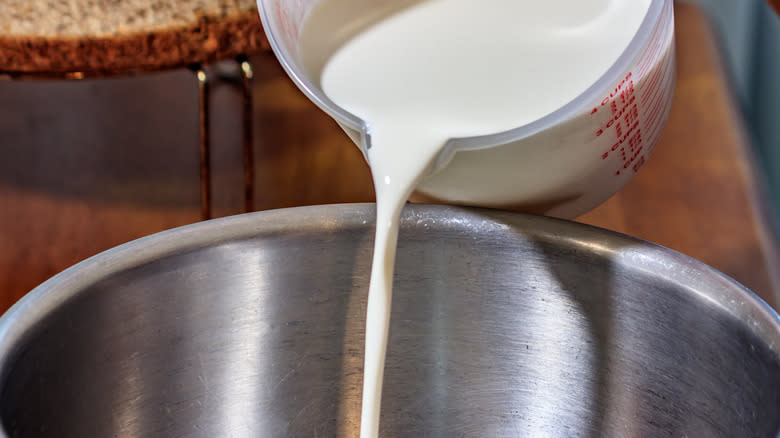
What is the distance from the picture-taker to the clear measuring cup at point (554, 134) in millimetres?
327

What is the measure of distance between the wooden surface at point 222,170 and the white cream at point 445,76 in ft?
0.95

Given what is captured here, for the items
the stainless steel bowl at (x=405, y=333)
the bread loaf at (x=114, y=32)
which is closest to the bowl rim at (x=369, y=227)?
the stainless steel bowl at (x=405, y=333)

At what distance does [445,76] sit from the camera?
14.9 inches

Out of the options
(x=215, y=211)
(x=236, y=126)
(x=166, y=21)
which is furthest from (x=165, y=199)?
(x=166, y=21)

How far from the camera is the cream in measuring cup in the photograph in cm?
33

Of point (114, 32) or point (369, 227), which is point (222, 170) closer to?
point (114, 32)

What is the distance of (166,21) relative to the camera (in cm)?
52

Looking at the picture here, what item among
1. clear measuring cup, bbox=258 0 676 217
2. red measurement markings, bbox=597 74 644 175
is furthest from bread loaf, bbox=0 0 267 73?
red measurement markings, bbox=597 74 644 175

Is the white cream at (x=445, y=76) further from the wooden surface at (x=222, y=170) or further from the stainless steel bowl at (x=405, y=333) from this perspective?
the wooden surface at (x=222, y=170)

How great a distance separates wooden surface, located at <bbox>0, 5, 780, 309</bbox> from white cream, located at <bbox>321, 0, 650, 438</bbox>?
0.95 ft

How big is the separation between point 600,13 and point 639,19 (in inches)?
1.0

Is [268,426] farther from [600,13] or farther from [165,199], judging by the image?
[165,199]

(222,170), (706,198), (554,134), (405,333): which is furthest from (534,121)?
(222,170)

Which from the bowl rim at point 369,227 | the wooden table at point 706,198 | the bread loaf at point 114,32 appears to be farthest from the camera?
the wooden table at point 706,198
